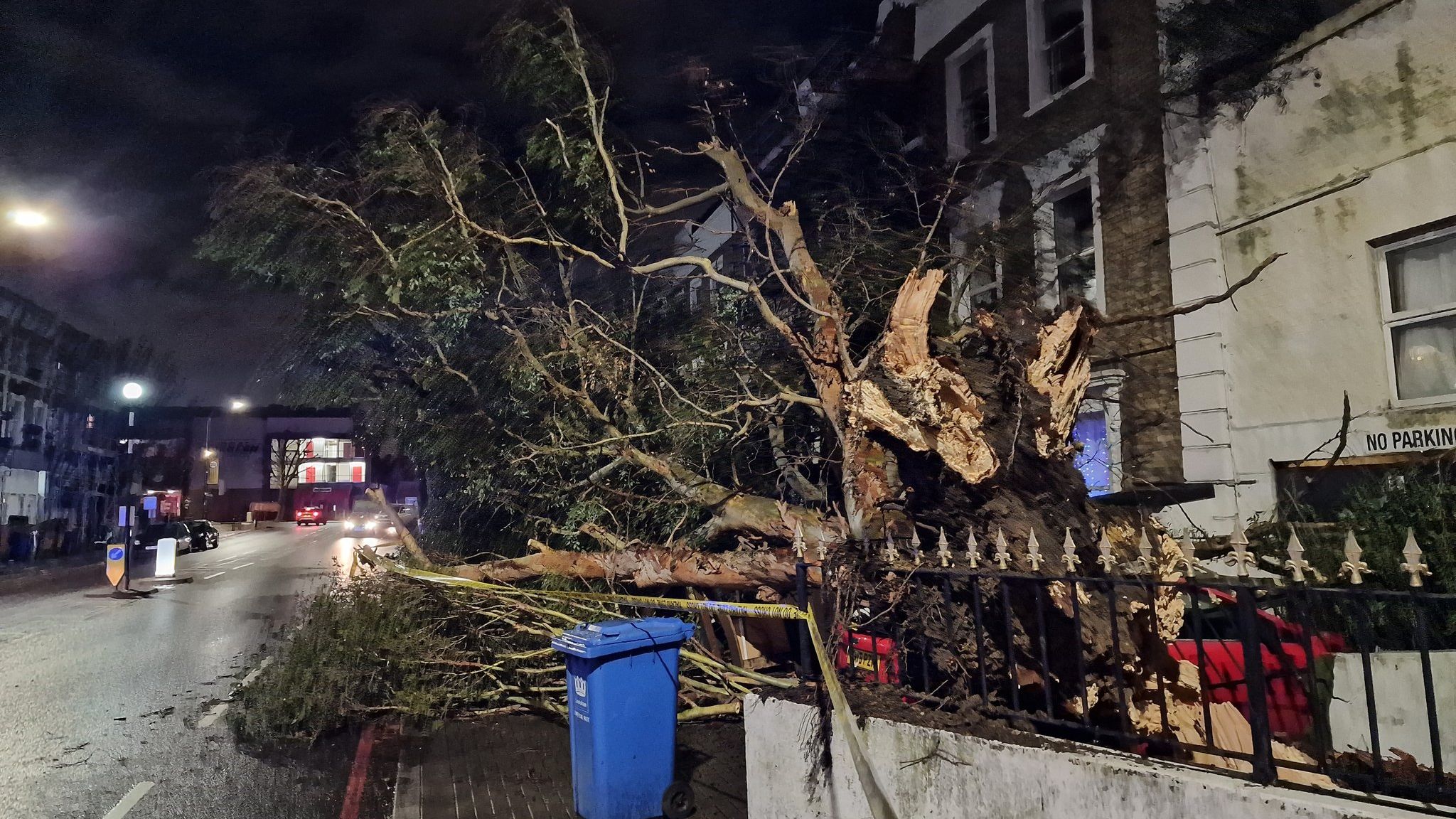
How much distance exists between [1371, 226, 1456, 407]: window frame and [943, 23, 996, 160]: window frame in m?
5.63

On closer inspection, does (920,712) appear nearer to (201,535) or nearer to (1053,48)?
(1053,48)

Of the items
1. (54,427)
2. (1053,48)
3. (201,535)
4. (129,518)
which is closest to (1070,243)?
(1053,48)

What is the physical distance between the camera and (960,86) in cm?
1305

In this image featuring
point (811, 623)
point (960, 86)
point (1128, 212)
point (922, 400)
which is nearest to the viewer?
point (922, 400)

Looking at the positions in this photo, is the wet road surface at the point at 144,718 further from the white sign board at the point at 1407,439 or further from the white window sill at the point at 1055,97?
the white window sill at the point at 1055,97

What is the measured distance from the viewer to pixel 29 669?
34.2 feet

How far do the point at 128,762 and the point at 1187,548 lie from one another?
7637 mm

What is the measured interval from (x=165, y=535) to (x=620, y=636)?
34.1m

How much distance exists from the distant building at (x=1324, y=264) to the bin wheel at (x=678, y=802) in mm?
5169

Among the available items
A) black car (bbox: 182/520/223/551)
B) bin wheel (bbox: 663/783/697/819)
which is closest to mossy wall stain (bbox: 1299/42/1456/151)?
bin wheel (bbox: 663/783/697/819)

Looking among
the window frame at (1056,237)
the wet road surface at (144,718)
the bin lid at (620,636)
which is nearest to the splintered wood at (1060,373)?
the bin lid at (620,636)

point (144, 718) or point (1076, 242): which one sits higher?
point (1076, 242)

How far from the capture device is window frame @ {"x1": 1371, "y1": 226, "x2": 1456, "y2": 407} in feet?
23.0

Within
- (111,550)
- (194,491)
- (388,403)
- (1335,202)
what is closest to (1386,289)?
(1335,202)
